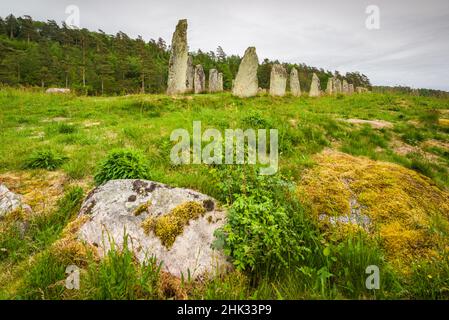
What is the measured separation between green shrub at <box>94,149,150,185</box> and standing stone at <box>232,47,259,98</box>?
11905mm

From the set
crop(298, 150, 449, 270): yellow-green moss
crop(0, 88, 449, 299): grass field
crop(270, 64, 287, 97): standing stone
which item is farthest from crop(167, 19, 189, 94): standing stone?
crop(298, 150, 449, 270): yellow-green moss

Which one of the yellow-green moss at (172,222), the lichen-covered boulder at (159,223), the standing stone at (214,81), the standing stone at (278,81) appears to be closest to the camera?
the lichen-covered boulder at (159,223)

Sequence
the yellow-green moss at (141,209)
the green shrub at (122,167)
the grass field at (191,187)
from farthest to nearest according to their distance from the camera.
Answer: the green shrub at (122,167)
the yellow-green moss at (141,209)
the grass field at (191,187)

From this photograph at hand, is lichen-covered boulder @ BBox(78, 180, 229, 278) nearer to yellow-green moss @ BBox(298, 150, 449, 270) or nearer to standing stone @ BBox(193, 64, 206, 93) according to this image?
yellow-green moss @ BBox(298, 150, 449, 270)

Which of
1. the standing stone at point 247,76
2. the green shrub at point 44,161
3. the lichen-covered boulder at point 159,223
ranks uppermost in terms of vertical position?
the standing stone at point 247,76

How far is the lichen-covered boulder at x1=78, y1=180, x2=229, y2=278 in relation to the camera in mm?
2916

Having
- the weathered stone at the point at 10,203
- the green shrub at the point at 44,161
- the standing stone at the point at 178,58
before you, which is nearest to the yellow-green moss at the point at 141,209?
the weathered stone at the point at 10,203

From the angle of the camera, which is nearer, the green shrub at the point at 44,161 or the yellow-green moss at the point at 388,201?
the yellow-green moss at the point at 388,201

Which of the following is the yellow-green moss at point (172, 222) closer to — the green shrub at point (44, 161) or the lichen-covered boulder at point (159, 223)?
the lichen-covered boulder at point (159, 223)

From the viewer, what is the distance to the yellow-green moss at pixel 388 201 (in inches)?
126

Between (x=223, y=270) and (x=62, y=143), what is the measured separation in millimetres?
5916

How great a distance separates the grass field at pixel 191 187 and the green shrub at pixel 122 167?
309mm

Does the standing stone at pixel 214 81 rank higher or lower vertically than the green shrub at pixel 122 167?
higher
